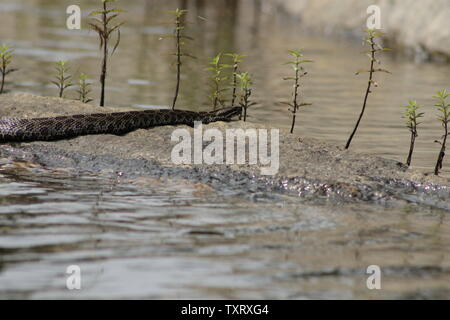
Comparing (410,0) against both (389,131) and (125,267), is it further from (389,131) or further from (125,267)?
(125,267)

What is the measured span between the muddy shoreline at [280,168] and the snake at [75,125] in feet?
0.44

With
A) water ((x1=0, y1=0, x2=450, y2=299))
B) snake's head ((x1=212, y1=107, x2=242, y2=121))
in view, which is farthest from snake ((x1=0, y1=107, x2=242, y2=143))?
water ((x1=0, y1=0, x2=450, y2=299))

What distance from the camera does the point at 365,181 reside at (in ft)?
29.1

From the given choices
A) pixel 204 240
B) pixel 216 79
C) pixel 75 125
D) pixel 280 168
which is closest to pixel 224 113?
pixel 216 79

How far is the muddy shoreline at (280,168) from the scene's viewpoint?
340 inches

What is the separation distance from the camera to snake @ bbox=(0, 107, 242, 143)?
1030 cm

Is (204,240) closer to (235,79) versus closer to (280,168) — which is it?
(280,168)

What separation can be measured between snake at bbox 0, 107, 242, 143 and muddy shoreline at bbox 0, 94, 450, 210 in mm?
135

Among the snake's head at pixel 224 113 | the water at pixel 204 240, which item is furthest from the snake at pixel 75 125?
the water at pixel 204 240

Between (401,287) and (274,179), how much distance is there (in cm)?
318

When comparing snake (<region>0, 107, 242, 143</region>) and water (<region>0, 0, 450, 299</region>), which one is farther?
snake (<region>0, 107, 242, 143</region>)

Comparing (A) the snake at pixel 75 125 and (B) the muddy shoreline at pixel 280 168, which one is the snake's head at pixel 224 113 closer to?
(B) the muddy shoreline at pixel 280 168

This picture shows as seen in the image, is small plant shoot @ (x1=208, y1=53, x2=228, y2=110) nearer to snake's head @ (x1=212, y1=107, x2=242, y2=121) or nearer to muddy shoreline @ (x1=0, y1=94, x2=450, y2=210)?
snake's head @ (x1=212, y1=107, x2=242, y2=121)

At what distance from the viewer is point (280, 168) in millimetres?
9156
